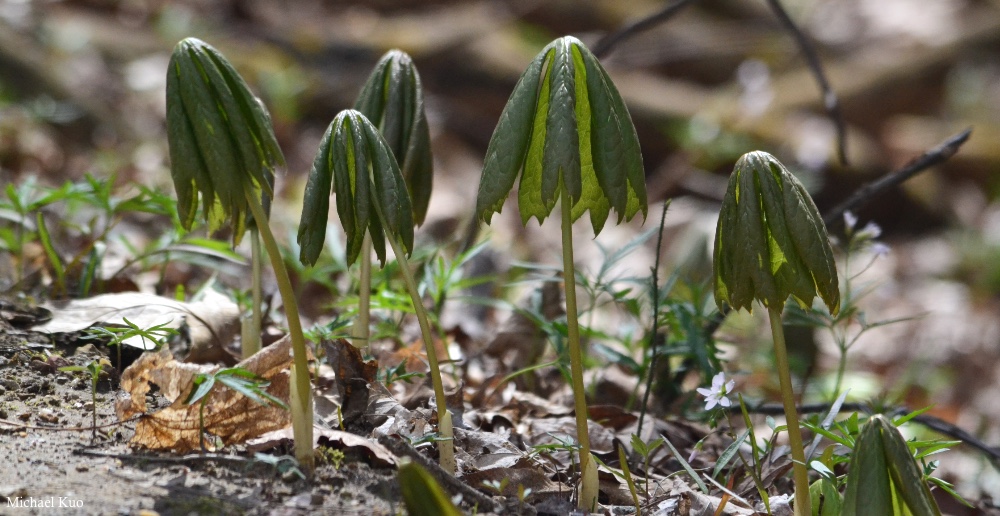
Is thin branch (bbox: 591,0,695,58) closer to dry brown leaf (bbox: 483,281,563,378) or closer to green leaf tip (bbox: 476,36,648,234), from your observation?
dry brown leaf (bbox: 483,281,563,378)

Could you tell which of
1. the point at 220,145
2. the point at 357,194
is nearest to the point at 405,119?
the point at 357,194

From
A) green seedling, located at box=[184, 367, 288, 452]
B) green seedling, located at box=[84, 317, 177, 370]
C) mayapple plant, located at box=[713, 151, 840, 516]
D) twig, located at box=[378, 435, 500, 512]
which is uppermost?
mayapple plant, located at box=[713, 151, 840, 516]

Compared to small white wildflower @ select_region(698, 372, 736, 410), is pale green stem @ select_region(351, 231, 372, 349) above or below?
above

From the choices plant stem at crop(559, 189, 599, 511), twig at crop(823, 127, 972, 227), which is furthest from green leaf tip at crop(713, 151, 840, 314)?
twig at crop(823, 127, 972, 227)

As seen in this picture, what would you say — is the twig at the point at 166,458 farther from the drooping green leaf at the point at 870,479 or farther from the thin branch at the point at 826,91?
the thin branch at the point at 826,91

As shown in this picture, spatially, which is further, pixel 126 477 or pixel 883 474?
pixel 126 477

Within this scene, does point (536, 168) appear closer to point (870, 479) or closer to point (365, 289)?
point (365, 289)

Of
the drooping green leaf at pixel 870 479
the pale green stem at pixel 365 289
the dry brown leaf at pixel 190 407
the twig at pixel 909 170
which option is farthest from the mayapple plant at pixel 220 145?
the twig at pixel 909 170
